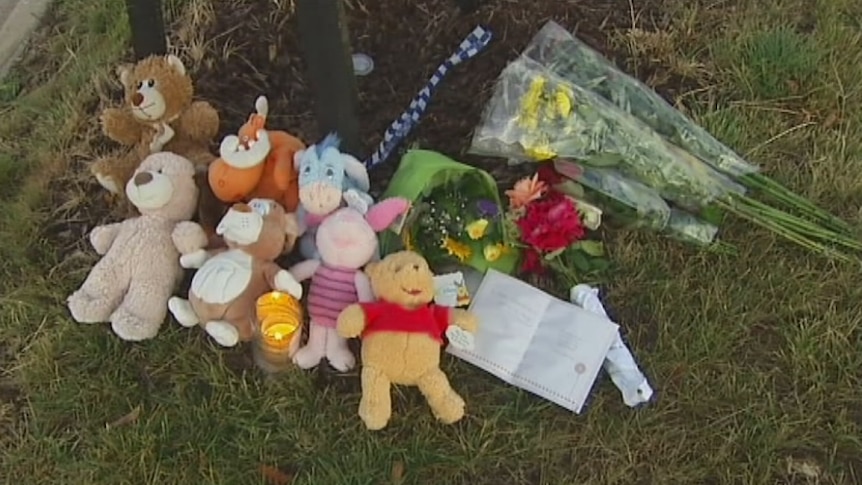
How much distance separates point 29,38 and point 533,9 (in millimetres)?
1513

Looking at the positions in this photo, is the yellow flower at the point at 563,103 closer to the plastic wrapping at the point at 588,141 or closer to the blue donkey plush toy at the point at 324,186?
the plastic wrapping at the point at 588,141

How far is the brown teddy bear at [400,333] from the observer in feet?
8.00

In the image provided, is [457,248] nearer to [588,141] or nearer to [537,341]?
[537,341]

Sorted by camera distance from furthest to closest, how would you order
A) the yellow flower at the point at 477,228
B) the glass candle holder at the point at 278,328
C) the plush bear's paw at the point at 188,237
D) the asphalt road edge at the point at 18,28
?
the asphalt road edge at the point at 18,28, the yellow flower at the point at 477,228, the plush bear's paw at the point at 188,237, the glass candle holder at the point at 278,328

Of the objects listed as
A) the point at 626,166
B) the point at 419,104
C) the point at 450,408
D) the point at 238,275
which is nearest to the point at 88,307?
the point at 238,275

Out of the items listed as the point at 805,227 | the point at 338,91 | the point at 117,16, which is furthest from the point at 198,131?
the point at 805,227

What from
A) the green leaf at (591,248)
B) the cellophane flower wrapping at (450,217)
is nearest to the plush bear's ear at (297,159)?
the cellophane flower wrapping at (450,217)

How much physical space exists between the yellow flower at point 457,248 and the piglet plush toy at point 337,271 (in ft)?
0.62

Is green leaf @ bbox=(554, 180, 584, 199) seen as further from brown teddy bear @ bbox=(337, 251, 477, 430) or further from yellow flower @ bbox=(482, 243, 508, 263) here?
brown teddy bear @ bbox=(337, 251, 477, 430)

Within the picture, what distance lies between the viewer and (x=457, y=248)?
2707mm

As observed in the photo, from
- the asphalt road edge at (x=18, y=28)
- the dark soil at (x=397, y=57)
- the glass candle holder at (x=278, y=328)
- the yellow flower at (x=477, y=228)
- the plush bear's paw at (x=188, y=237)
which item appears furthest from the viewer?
the asphalt road edge at (x=18, y=28)

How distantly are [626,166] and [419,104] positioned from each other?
1.69 feet

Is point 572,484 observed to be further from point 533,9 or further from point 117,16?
point 117,16

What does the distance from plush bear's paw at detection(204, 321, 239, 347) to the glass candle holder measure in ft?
0.17
